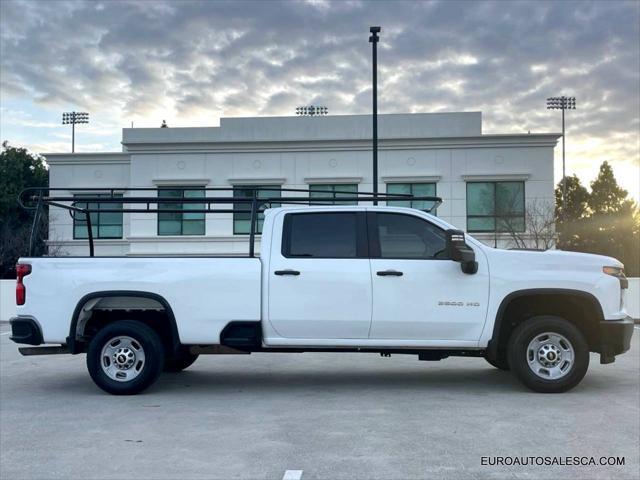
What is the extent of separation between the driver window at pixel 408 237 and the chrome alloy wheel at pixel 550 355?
1521 millimetres

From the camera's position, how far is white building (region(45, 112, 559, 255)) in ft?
93.1

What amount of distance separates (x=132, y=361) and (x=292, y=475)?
12.2ft

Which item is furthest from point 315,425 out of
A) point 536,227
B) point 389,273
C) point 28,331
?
point 536,227

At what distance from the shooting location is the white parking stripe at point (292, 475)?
4914mm

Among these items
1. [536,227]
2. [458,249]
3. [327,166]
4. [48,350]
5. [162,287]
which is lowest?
[48,350]

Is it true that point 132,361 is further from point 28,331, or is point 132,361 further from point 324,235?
point 324,235

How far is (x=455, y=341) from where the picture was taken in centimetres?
793

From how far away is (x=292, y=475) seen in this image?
4.97 m

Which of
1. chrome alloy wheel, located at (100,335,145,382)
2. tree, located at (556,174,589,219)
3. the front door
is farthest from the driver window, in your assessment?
tree, located at (556,174,589,219)

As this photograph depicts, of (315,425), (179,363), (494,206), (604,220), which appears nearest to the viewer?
(315,425)

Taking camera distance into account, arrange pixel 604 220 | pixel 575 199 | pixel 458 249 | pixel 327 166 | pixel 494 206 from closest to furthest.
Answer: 1. pixel 458 249
2. pixel 494 206
3. pixel 327 166
4. pixel 604 220
5. pixel 575 199

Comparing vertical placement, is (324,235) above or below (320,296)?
above

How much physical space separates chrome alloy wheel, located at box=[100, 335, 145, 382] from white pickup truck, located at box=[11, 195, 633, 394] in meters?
0.01

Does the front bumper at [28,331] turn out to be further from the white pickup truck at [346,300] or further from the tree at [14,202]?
the tree at [14,202]
